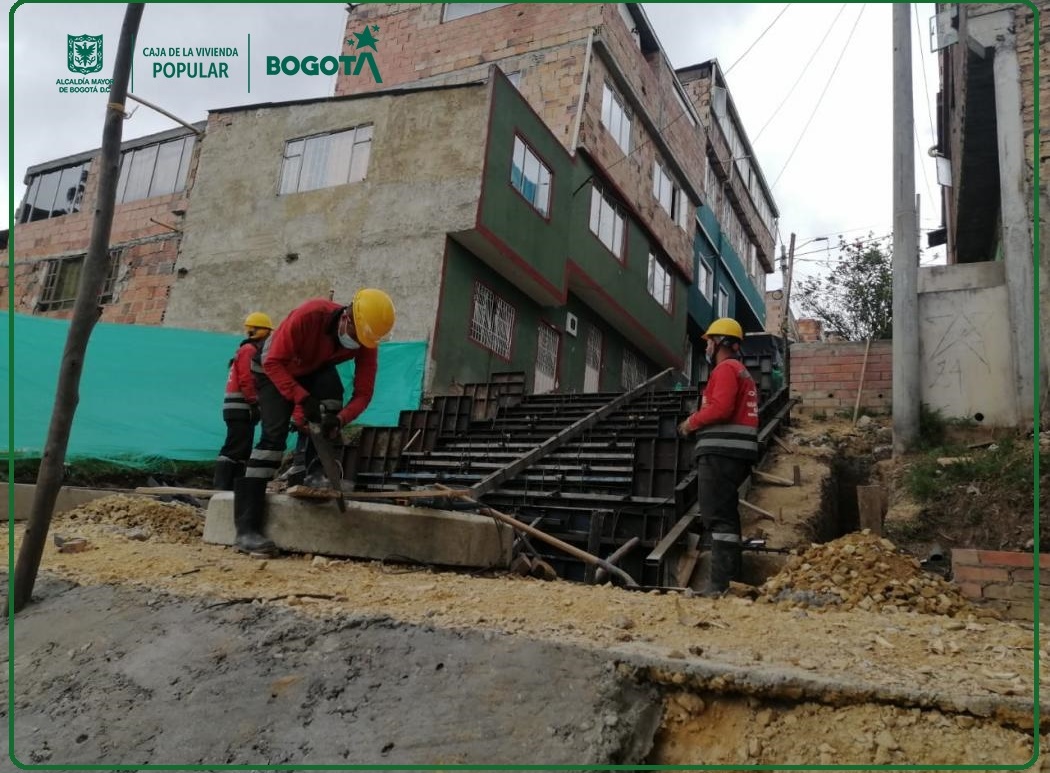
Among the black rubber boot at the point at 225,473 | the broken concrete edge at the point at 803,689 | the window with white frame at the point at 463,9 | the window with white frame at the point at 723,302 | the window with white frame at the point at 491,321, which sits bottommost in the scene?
the broken concrete edge at the point at 803,689

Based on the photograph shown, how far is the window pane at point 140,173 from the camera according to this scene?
56.5 ft

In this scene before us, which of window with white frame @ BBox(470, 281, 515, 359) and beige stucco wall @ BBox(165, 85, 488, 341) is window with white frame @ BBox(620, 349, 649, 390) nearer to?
window with white frame @ BBox(470, 281, 515, 359)

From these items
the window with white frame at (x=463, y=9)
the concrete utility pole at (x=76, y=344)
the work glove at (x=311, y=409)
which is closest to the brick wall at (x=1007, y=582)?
the work glove at (x=311, y=409)

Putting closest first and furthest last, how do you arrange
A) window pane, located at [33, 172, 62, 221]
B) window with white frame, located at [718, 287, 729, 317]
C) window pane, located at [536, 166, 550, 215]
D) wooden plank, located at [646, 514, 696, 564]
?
1. wooden plank, located at [646, 514, 696, 564]
2. window pane, located at [536, 166, 550, 215]
3. window pane, located at [33, 172, 62, 221]
4. window with white frame, located at [718, 287, 729, 317]

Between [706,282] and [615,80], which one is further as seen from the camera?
[706,282]

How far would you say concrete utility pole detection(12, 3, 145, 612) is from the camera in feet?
13.6

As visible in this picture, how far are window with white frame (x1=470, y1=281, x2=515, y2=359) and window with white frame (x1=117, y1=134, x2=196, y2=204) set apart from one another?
7.43 metres

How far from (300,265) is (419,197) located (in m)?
2.67

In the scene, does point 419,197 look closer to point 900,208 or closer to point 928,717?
point 900,208

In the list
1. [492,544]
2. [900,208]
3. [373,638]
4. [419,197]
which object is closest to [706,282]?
[419,197]

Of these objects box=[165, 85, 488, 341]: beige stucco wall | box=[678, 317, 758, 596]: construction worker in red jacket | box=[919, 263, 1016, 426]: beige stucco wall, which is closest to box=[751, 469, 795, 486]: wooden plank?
box=[919, 263, 1016, 426]: beige stucco wall

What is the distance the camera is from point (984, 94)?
948 cm

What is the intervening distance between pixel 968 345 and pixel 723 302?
769 inches

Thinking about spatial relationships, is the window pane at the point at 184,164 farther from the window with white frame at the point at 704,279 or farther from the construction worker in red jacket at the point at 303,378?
the window with white frame at the point at 704,279
